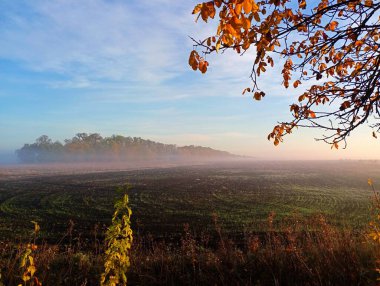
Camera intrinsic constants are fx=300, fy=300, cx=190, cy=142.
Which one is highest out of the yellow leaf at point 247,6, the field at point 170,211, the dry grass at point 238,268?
the yellow leaf at point 247,6

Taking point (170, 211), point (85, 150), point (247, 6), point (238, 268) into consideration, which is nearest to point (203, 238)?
point (238, 268)

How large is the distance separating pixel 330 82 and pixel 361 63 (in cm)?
70

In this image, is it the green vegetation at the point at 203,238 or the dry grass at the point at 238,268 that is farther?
the green vegetation at the point at 203,238

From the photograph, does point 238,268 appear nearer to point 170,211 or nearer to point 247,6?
point 247,6

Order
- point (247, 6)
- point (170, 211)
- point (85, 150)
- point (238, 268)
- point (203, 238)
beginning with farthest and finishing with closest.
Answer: point (85, 150) < point (170, 211) < point (203, 238) < point (238, 268) < point (247, 6)

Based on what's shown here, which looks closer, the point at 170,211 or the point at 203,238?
the point at 203,238

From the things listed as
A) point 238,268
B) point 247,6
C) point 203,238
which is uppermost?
point 247,6

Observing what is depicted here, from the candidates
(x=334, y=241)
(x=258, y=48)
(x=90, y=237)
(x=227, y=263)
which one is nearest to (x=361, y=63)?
(x=258, y=48)

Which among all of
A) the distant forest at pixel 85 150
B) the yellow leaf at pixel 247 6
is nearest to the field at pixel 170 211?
the yellow leaf at pixel 247 6

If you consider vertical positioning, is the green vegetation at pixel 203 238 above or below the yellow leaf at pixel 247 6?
below

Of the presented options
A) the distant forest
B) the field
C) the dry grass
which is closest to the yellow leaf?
the dry grass

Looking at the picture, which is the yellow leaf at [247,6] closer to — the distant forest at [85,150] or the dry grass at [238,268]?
the dry grass at [238,268]

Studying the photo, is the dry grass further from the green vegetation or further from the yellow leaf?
the yellow leaf

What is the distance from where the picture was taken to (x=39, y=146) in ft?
543
